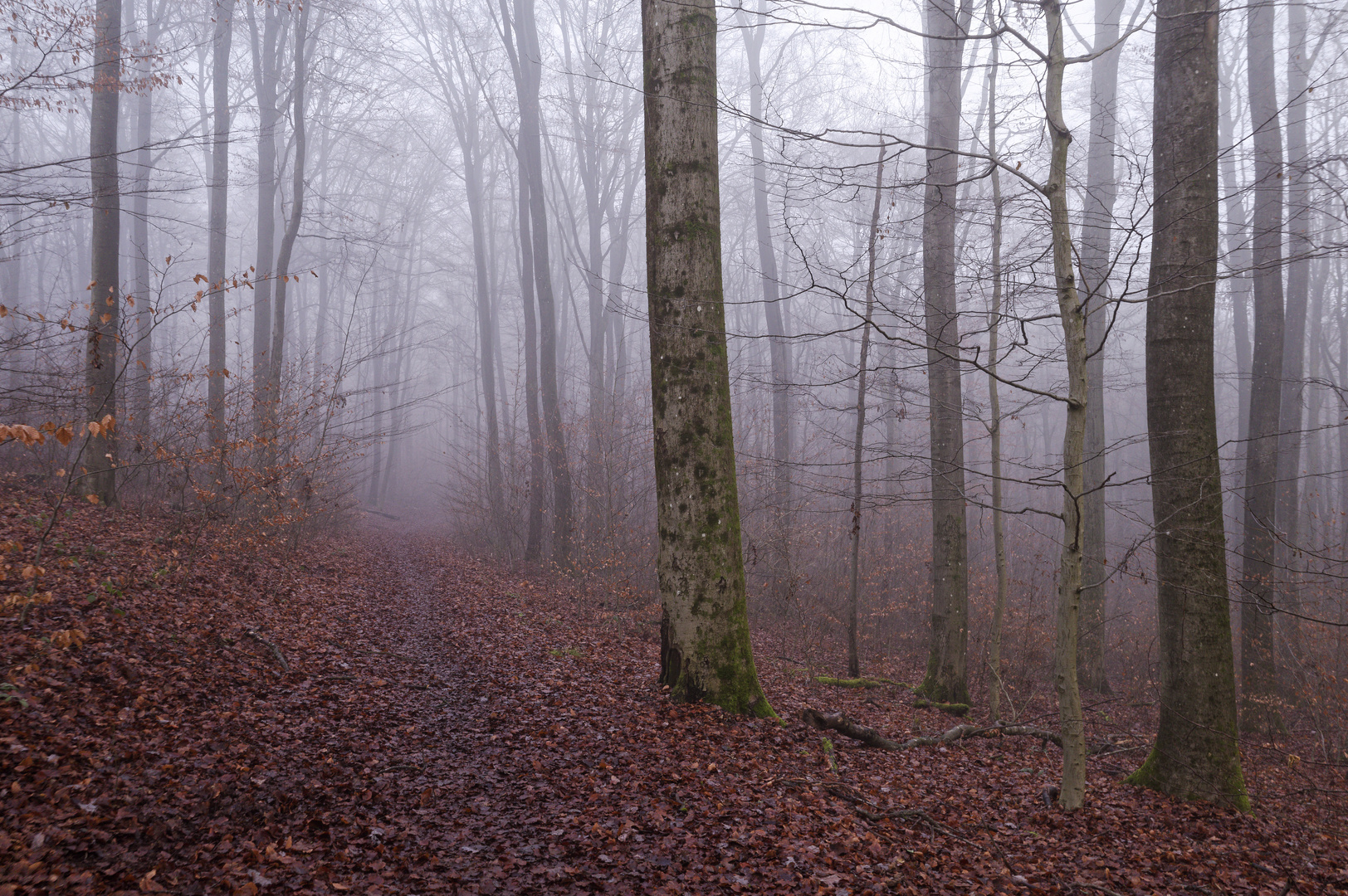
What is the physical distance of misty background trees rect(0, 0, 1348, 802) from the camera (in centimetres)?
520

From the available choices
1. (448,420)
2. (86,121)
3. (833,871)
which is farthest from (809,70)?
(448,420)

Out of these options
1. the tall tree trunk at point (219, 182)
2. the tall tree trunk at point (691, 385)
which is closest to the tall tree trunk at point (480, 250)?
the tall tree trunk at point (219, 182)

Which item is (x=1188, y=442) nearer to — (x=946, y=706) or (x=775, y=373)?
(x=946, y=706)

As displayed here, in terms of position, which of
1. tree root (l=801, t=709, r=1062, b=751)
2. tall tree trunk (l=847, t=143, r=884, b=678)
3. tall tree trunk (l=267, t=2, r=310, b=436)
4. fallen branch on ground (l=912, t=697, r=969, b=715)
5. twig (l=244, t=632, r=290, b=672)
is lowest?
fallen branch on ground (l=912, t=697, r=969, b=715)

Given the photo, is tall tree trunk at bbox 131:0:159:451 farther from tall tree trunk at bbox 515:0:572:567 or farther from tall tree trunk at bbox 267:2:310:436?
tall tree trunk at bbox 515:0:572:567

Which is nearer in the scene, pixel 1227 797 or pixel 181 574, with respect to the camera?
pixel 1227 797

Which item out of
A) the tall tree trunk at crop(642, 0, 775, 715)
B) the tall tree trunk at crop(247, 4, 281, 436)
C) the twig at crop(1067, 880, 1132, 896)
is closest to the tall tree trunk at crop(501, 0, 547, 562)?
the tall tree trunk at crop(247, 4, 281, 436)

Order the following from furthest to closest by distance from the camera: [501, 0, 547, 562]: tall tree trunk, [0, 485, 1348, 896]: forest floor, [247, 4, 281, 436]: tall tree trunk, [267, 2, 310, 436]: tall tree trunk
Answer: [501, 0, 547, 562]: tall tree trunk < [247, 4, 281, 436]: tall tree trunk < [267, 2, 310, 436]: tall tree trunk < [0, 485, 1348, 896]: forest floor

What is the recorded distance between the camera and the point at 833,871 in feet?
11.0

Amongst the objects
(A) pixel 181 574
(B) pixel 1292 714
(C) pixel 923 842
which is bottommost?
(B) pixel 1292 714

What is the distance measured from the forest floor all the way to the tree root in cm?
11

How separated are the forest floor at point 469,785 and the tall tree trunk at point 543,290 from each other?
6.92 m

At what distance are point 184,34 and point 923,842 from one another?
22185mm

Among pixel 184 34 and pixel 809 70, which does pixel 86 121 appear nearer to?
pixel 184 34
